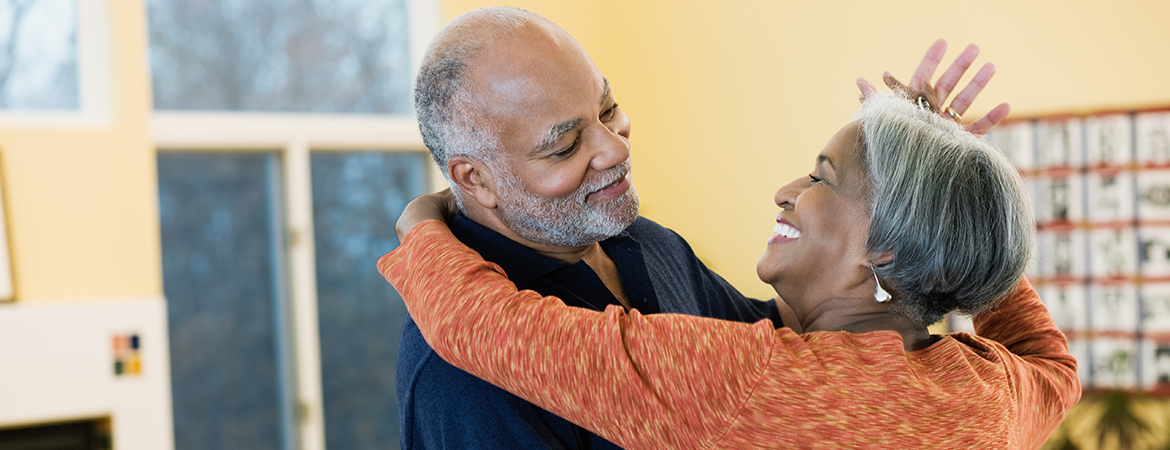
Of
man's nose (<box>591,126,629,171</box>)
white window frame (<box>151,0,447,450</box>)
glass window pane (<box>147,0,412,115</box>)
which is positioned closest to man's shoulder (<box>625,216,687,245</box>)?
man's nose (<box>591,126,629,171</box>)

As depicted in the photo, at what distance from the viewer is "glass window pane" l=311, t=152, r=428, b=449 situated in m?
5.14

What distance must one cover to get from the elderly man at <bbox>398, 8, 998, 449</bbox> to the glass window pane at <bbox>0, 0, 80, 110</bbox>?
3826 mm

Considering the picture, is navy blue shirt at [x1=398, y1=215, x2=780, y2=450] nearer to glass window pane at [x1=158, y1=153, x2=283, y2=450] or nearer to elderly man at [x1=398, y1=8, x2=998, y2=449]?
elderly man at [x1=398, y1=8, x2=998, y2=449]

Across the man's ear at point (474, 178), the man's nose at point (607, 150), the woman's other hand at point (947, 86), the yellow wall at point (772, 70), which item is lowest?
the man's ear at point (474, 178)

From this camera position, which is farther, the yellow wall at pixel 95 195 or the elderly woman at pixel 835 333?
the yellow wall at pixel 95 195

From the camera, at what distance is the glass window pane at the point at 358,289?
16.9ft

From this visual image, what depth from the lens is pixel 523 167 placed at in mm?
1347

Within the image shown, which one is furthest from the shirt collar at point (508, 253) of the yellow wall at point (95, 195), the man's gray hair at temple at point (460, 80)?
the yellow wall at point (95, 195)

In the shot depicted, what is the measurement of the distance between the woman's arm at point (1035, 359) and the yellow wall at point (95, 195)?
13.2 feet

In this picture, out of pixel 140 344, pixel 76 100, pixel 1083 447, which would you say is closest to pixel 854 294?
pixel 1083 447

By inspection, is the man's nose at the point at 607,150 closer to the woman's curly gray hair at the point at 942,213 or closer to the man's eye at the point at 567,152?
the man's eye at the point at 567,152

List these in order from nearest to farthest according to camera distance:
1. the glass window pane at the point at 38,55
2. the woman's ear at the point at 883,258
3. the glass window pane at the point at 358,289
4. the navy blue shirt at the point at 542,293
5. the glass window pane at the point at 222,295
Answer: the navy blue shirt at the point at 542,293 < the woman's ear at the point at 883,258 < the glass window pane at the point at 38,55 < the glass window pane at the point at 222,295 < the glass window pane at the point at 358,289

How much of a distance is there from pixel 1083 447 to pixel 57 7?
4.94 m

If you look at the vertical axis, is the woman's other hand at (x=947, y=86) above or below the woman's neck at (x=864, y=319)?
above
